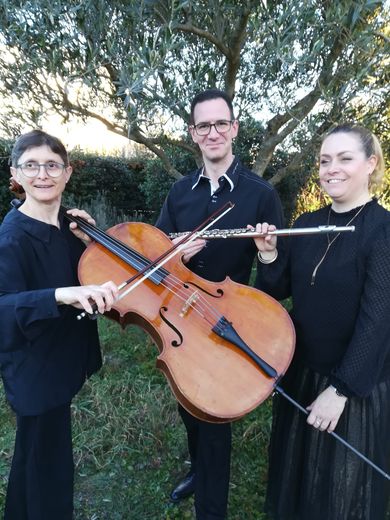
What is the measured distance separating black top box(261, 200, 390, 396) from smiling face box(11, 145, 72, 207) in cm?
92

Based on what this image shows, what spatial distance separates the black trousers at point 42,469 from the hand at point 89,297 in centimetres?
61

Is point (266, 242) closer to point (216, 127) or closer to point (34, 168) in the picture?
point (216, 127)

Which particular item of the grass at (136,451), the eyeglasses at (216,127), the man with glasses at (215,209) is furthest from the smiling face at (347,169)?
the grass at (136,451)

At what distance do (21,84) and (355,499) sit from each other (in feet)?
8.22

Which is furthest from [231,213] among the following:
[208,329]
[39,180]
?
[39,180]

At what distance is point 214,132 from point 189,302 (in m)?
0.80

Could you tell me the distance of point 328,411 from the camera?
4.50 ft

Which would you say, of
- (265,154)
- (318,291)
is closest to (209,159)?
(318,291)

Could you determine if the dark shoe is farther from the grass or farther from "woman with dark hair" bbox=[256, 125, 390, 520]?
"woman with dark hair" bbox=[256, 125, 390, 520]

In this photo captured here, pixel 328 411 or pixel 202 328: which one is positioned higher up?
pixel 202 328

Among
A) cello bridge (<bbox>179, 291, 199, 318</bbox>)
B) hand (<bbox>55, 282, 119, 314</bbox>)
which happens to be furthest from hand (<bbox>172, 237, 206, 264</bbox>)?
hand (<bbox>55, 282, 119, 314</bbox>)

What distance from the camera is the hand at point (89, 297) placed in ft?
3.95

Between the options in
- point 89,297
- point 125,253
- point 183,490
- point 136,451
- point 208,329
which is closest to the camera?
point 89,297

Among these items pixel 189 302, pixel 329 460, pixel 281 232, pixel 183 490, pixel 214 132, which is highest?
pixel 214 132
